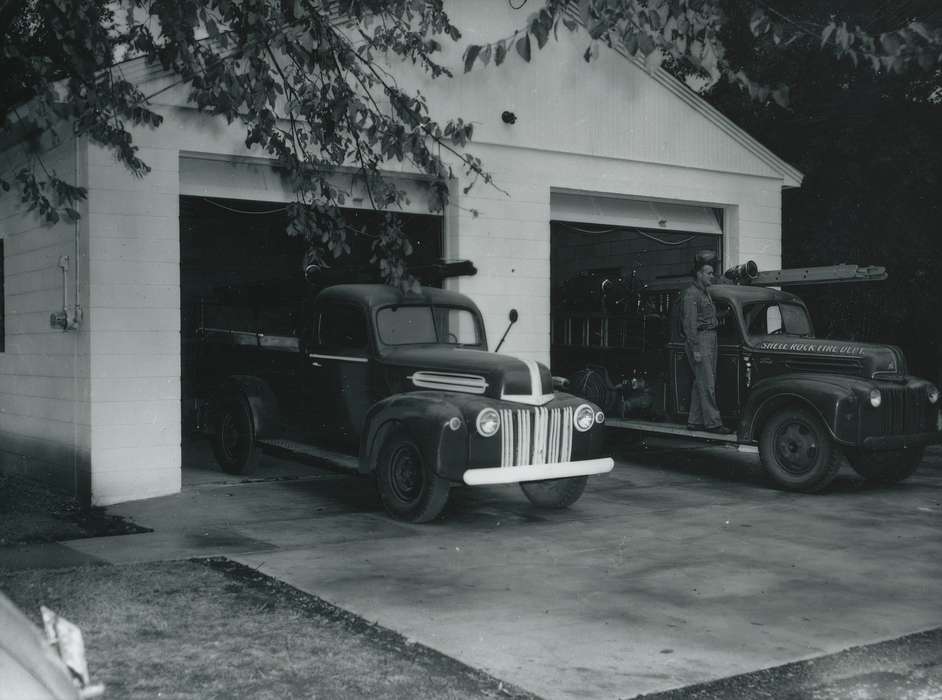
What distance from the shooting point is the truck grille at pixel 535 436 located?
7.96 meters

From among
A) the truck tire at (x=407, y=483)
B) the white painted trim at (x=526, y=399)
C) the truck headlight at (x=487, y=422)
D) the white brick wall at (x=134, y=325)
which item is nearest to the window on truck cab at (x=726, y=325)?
the white painted trim at (x=526, y=399)

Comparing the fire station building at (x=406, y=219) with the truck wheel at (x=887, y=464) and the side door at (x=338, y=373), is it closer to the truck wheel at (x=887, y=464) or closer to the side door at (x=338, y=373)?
the side door at (x=338, y=373)

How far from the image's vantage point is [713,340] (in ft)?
34.6

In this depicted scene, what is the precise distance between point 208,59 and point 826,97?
12.8 m

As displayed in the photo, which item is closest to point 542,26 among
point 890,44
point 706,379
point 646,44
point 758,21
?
point 646,44

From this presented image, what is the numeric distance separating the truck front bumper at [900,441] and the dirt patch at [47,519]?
6.32m

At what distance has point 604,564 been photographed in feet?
22.6

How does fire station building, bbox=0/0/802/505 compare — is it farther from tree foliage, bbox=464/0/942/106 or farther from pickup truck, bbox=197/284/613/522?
tree foliage, bbox=464/0/942/106

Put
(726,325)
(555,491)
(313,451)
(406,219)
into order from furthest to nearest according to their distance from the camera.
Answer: (406,219)
(726,325)
(313,451)
(555,491)

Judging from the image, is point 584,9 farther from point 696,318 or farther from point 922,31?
point 696,318

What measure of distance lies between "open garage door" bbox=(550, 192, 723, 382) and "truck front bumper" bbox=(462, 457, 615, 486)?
12.1 feet

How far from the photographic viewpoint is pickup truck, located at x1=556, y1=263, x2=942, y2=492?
9414mm

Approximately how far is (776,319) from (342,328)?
4709 millimetres

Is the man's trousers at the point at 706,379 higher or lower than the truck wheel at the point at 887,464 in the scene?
higher
